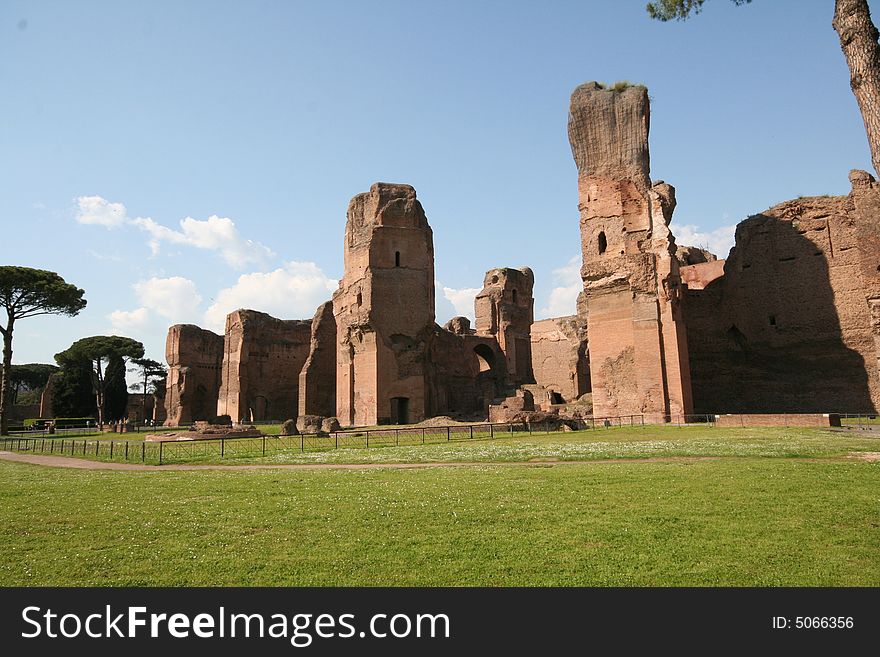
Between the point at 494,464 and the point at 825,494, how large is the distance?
570 centimetres

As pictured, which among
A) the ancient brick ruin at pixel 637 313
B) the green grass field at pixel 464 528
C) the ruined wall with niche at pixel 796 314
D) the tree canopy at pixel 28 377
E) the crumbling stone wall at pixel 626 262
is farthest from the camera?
the tree canopy at pixel 28 377

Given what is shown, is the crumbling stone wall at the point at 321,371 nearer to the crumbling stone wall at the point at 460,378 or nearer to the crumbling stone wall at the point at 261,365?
the crumbling stone wall at the point at 261,365

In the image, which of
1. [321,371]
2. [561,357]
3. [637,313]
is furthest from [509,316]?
[637,313]

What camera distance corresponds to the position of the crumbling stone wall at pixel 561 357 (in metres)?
36.7

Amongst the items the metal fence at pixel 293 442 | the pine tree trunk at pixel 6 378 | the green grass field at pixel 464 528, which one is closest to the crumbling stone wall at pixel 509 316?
the metal fence at pixel 293 442

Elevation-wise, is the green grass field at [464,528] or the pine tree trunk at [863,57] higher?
the pine tree trunk at [863,57]

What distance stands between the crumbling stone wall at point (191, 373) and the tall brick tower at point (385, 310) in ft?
54.2

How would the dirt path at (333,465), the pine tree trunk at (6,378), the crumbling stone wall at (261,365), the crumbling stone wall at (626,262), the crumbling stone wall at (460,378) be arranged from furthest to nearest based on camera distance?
1. the crumbling stone wall at (261,365)
2. the crumbling stone wall at (460,378)
3. the pine tree trunk at (6,378)
4. the crumbling stone wall at (626,262)
5. the dirt path at (333,465)

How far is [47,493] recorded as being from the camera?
8266 millimetres

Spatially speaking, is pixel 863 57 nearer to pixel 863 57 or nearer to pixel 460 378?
pixel 863 57
